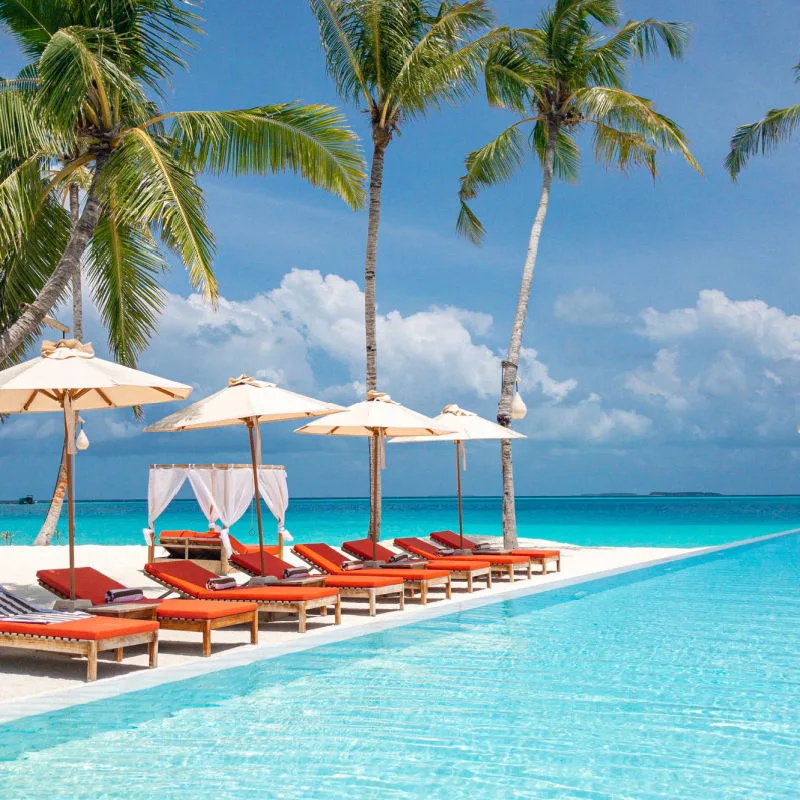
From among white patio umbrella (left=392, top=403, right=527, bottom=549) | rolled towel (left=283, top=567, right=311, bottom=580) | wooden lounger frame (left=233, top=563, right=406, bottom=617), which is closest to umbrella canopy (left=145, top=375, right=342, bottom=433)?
rolled towel (left=283, top=567, right=311, bottom=580)

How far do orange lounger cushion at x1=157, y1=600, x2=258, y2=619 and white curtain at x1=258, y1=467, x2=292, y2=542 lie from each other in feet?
16.7

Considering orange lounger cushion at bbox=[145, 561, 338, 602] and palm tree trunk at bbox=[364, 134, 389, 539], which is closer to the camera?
orange lounger cushion at bbox=[145, 561, 338, 602]

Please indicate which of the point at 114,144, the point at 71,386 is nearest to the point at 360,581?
the point at 71,386

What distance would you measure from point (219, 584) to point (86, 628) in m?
2.30

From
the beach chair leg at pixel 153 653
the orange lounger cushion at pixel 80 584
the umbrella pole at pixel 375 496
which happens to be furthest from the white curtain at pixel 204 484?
the beach chair leg at pixel 153 653

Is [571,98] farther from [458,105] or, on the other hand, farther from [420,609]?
[420,609]

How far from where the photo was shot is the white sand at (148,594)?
624cm

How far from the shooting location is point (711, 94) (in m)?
24.8

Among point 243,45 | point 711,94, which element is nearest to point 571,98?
point 711,94

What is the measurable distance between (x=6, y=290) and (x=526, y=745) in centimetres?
885

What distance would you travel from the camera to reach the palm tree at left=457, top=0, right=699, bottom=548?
15289 millimetres

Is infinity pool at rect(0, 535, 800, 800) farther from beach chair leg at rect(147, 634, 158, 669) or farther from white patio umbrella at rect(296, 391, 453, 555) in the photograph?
white patio umbrella at rect(296, 391, 453, 555)

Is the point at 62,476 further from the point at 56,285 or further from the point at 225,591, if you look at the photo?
the point at 225,591

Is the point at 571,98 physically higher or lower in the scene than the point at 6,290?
higher
